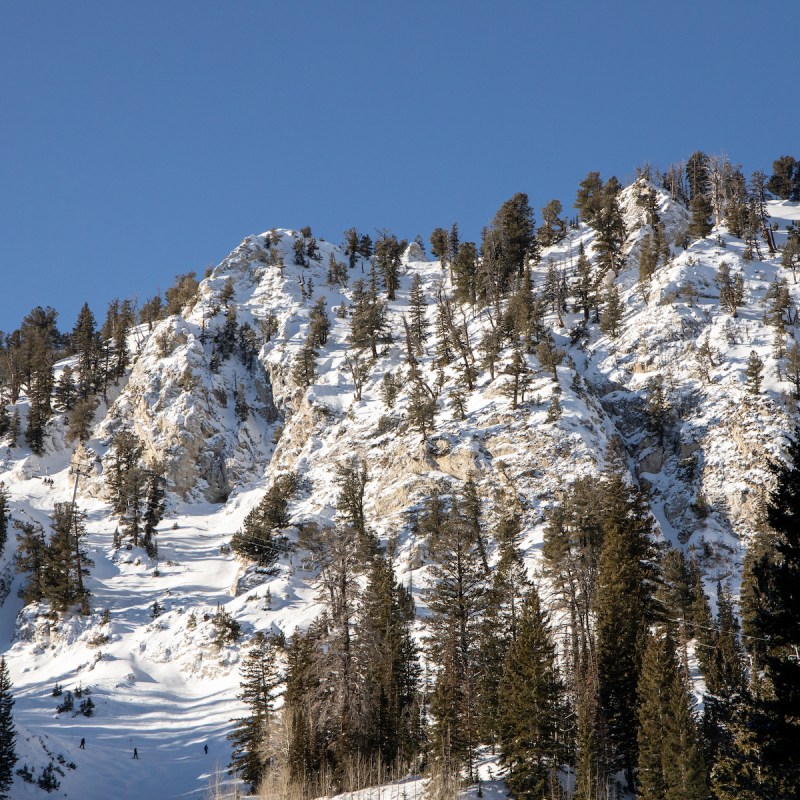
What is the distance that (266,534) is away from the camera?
63688mm

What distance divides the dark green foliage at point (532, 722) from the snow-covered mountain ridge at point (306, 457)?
19363 mm

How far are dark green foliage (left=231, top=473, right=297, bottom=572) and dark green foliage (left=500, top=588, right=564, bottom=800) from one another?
38.3 metres

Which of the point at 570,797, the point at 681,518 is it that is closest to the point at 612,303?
the point at 681,518

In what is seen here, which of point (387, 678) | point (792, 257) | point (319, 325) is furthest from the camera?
point (319, 325)

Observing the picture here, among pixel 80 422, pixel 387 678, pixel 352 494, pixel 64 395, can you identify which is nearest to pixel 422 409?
pixel 352 494

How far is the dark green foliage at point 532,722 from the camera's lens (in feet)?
85.8

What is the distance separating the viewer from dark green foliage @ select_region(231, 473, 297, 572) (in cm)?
6353

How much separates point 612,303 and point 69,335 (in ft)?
316

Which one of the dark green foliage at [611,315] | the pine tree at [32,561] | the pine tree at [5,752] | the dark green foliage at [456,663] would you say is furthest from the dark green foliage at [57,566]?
the dark green foliage at [611,315]

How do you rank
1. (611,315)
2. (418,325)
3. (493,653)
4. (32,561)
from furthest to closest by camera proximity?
(418,325) < (611,315) < (32,561) < (493,653)

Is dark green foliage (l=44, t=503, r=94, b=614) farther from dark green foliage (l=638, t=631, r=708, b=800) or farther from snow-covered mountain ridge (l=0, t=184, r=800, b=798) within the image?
dark green foliage (l=638, t=631, r=708, b=800)

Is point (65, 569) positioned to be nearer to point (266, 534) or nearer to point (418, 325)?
point (266, 534)

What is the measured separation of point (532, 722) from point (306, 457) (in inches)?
2133

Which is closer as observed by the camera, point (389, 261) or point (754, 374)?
point (754, 374)
